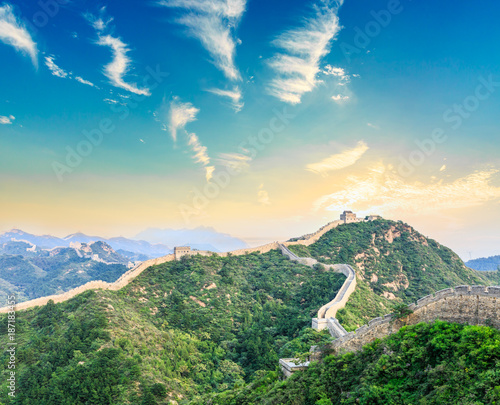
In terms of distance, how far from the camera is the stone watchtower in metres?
47.6

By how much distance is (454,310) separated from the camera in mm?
13469

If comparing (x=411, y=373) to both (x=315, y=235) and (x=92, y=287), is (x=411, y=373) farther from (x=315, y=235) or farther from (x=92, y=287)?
(x=315, y=235)

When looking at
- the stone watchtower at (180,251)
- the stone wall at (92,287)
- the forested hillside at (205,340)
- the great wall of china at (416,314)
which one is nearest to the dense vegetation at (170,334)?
the forested hillside at (205,340)

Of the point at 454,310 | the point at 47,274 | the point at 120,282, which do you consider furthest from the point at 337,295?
the point at 47,274

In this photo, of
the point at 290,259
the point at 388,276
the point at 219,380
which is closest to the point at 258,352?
the point at 219,380

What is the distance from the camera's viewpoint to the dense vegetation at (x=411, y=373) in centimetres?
946

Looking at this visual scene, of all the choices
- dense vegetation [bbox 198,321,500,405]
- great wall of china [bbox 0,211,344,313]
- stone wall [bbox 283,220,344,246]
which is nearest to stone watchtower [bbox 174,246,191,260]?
great wall of china [bbox 0,211,344,313]

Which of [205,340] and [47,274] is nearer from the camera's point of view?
[205,340]

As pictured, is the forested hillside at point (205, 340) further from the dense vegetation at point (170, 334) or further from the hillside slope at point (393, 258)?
the hillside slope at point (393, 258)

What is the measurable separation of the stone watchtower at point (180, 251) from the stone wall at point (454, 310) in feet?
112

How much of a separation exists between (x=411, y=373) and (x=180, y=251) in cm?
3969

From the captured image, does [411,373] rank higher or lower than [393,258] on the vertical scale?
lower

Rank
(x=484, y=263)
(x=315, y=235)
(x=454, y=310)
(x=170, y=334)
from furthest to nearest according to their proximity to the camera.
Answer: (x=484, y=263)
(x=315, y=235)
(x=170, y=334)
(x=454, y=310)

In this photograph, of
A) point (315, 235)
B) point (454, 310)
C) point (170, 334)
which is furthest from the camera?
point (315, 235)
